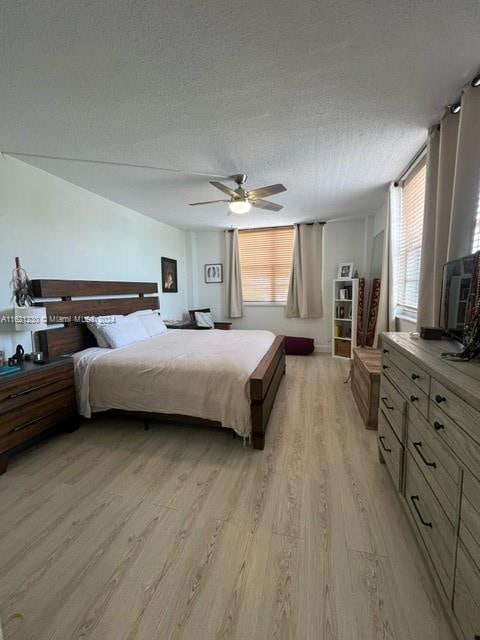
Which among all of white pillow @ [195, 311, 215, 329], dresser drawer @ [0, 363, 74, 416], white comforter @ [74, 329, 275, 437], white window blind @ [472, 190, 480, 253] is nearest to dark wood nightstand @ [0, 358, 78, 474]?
dresser drawer @ [0, 363, 74, 416]

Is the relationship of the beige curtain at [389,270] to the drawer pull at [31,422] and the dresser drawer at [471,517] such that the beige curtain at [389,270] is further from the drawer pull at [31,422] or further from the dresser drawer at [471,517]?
the drawer pull at [31,422]

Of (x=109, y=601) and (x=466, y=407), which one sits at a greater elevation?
(x=466, y=407)

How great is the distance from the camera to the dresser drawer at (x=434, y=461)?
0.93 meters

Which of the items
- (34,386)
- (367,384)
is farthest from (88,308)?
(367,384)

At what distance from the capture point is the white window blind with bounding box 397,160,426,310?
8.76 feet

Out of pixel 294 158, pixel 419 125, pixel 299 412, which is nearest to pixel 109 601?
pixel 299 412

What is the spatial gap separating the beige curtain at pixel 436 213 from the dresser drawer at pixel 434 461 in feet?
3.75

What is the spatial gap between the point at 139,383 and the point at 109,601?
1447mm

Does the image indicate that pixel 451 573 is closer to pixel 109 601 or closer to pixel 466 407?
pixel 466 407

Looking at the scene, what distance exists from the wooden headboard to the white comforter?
33 cm

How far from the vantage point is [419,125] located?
2031 mm

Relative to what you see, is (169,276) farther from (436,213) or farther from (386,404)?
(386,404)

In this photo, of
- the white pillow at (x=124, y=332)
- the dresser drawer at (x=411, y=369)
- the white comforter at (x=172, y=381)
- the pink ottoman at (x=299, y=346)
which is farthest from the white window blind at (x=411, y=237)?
the white pillow at (x=124, y=332)

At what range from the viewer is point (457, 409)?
0.91 metres
